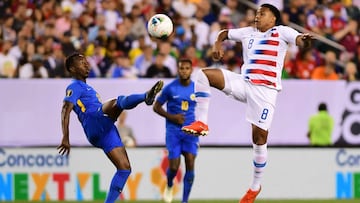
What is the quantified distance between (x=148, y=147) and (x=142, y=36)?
2983 mm

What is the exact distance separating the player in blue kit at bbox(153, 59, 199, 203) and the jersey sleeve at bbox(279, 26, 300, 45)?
407 centimetres

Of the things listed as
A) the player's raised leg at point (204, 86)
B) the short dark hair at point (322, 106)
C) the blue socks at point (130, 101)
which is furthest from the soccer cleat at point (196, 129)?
the short dark hair at point (322, 106)

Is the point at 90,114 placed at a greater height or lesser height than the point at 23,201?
greater

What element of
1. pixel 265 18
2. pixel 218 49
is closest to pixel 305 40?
pixel 265 18

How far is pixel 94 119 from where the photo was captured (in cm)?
1497

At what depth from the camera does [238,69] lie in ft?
74.8

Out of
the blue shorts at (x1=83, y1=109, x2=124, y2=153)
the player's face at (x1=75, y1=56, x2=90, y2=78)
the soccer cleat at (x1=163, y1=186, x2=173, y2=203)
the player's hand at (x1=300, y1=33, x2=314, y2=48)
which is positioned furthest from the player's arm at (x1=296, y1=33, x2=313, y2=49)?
the soccer cleat at (x1=163, y1=186, x2=173, y2=203)

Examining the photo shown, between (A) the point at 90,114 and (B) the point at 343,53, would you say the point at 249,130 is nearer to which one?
(B) the point at 343,53

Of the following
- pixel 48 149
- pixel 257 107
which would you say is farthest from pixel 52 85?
pixel 257 107

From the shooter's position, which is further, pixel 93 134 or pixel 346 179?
pixel 346 179

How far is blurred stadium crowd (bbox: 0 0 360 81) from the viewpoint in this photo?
73.7 ft

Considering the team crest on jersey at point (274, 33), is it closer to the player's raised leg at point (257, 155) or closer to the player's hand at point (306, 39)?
the player's hand at point (306, 39)

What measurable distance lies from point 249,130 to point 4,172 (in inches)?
186

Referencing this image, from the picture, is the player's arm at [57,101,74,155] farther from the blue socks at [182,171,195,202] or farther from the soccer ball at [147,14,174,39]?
the blue socks at [182,171,195,202]
